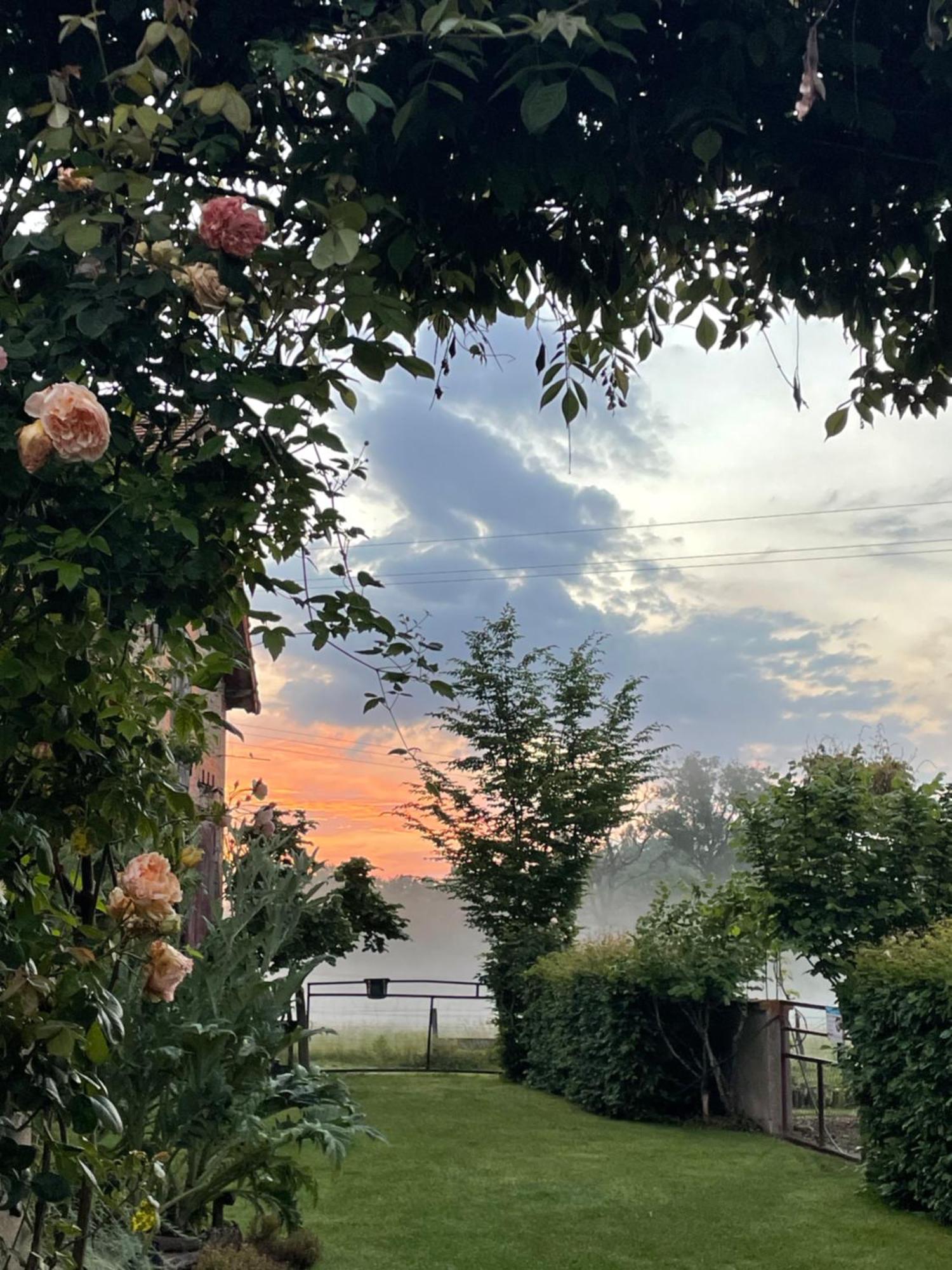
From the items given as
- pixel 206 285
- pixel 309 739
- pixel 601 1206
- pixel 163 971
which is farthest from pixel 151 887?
pixel 309 739

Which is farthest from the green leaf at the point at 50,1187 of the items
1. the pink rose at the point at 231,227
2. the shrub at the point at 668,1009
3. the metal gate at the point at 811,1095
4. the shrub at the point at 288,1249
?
the shrub at the point at 668,1009

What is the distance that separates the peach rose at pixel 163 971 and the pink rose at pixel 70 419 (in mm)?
884

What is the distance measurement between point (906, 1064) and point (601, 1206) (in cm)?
202

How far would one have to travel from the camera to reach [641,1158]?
8758mm

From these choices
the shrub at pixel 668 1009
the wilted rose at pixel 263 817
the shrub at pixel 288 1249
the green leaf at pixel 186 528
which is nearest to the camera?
the green leaf at pixel 186 528

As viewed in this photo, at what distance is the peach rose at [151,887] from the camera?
196 cm

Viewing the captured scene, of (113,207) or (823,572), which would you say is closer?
(113,207)

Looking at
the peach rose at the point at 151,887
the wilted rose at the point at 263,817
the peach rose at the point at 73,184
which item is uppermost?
the peach rose at the point at 73,184

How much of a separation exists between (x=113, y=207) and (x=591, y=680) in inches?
684

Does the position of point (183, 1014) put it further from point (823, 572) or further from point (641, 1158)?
point (823, 572)

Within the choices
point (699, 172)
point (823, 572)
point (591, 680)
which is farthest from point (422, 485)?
point (823, 572)

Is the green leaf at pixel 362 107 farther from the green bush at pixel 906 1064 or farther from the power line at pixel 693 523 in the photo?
the power line at pixel 693 523

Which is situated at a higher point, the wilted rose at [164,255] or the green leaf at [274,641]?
the wilted rose at [164,255]

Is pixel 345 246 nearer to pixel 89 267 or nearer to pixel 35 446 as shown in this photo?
pixel 89 267
